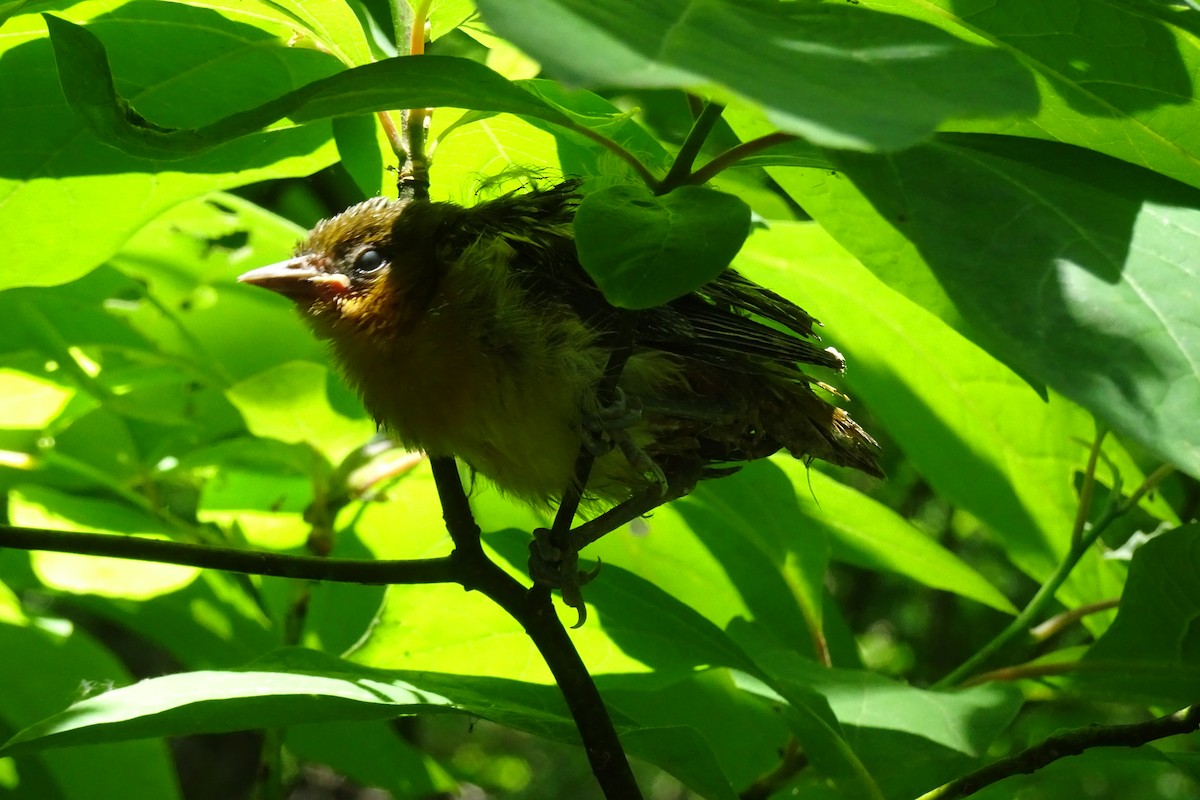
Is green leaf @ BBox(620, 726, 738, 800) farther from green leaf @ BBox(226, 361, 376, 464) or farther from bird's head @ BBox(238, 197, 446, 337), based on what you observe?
green leaf @ BBox(226, 361, 376, 464)

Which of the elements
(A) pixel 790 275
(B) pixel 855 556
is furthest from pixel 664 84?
(B) pixel 855 556

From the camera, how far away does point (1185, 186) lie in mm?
1064

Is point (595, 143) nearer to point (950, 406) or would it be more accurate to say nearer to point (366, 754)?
point (950, 406)

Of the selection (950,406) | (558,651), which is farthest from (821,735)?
(950,406)

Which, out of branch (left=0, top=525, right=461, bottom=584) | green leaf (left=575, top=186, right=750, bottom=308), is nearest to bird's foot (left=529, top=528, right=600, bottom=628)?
branch (left=0, top=525, right=461, bottom=584)

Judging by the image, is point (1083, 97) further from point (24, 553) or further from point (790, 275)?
point (24, 553)

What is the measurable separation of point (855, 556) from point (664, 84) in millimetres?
1555

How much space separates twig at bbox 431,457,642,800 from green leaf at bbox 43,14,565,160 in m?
0.54

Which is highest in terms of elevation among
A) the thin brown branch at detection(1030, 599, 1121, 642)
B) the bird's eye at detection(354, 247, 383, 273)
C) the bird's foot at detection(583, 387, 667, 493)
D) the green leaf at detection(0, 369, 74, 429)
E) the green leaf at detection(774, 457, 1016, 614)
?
the bird's eye at detection(354, 247, 383, 273)

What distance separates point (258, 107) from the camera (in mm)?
964

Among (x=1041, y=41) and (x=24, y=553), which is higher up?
(x=1041, y=41)

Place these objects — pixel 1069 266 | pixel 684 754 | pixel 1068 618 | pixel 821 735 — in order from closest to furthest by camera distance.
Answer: pixel 1069 266 < pixel 684 754 < pixel 821 735 < pixel 1068 618

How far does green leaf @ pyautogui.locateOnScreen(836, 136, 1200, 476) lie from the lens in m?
0.78

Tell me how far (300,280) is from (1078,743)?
127cm
